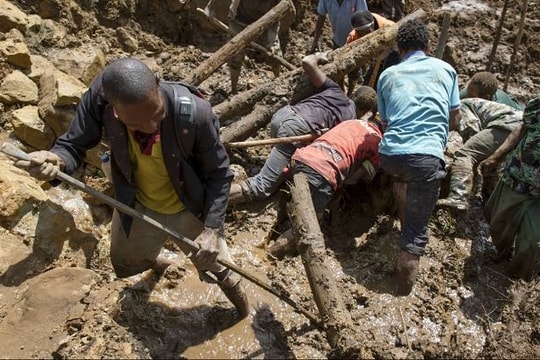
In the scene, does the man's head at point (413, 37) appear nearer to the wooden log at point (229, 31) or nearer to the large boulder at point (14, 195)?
the wooden log at point (229, 31)

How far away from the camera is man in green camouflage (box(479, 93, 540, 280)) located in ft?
13.1

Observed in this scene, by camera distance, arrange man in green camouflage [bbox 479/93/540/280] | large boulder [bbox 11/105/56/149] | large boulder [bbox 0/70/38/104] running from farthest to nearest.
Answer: large boulder [bbox 0/70/38/104]
large boulder [bbox 11/105/56/149]
man in green camouflage [bbox 479/93/540/280]

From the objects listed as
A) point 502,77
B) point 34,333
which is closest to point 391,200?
point 34,333

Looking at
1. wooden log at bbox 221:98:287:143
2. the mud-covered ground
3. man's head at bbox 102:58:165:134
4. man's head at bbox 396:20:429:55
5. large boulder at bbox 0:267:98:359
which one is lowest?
the mud-covered ground

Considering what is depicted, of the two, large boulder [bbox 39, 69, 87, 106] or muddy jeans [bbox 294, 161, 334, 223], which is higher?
large boulder [bbox 39, 69, 87, 106]

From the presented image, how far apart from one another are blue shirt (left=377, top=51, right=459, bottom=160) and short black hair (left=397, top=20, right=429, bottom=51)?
115 millimetres

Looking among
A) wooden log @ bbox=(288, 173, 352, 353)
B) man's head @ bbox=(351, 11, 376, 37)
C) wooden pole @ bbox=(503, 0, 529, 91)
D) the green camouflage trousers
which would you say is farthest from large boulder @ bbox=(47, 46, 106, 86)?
wooden pole @ bbox=(503, 0, 529, 91)

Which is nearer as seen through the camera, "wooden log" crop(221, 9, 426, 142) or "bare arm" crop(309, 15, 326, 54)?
"wooden log" crop(221, 9, 426, 142)

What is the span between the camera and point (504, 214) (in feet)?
14.2

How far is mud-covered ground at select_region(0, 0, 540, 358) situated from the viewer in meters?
3.17

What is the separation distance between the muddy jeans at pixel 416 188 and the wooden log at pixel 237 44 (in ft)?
8.21

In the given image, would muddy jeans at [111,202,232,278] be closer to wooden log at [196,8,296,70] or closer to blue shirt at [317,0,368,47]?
wooden log at [196,8,296,70]

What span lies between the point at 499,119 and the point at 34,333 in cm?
434

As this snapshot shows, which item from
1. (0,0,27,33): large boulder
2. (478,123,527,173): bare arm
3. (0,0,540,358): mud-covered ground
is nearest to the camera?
(0,0,540,358): mud-covered ground
